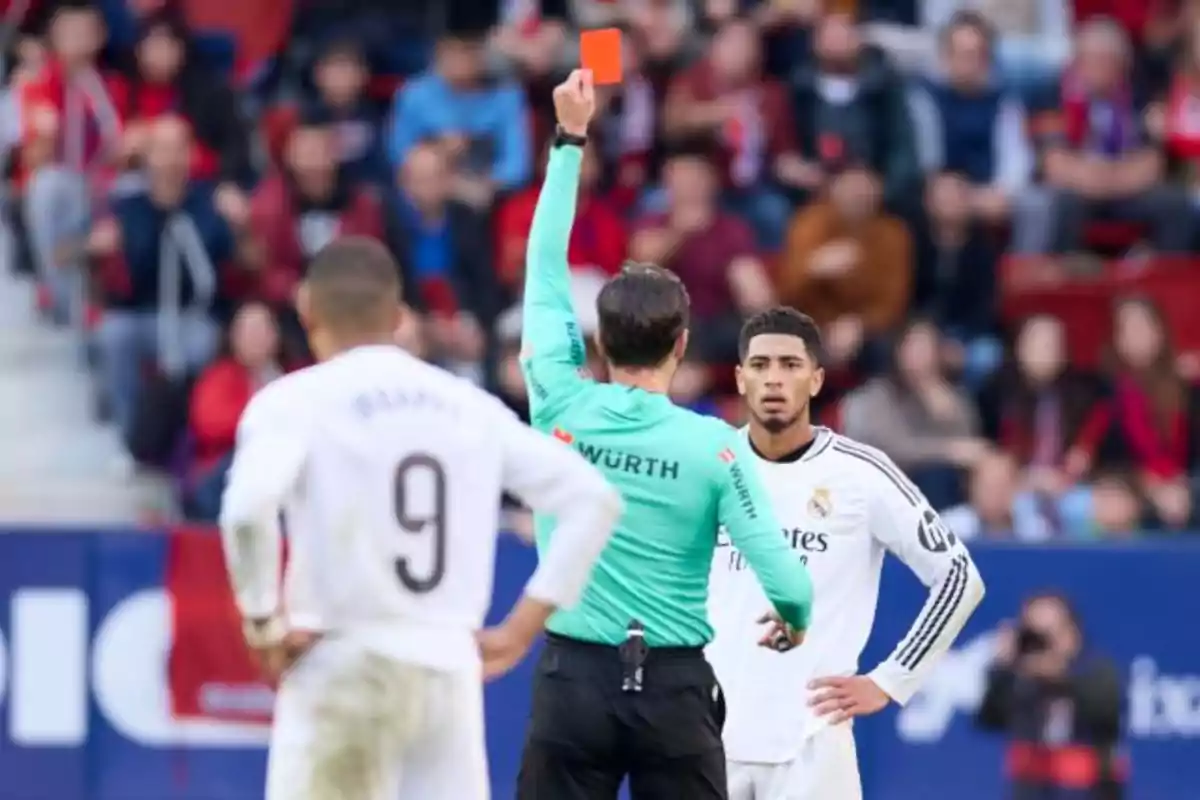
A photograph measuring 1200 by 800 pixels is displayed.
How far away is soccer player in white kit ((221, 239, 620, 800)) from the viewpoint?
20.3ft

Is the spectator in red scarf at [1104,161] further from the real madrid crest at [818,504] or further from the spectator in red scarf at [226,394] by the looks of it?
the real madrid crest at [818,504]

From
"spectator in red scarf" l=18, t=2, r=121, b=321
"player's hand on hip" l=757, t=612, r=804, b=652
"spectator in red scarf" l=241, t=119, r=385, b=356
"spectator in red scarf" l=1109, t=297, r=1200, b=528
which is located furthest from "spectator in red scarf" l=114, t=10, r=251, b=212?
"player's hand on hip" l=757, t=612, r=804, b=652

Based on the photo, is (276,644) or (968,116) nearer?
(276,644)

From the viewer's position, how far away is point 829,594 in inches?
317

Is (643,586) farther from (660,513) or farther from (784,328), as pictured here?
(784,328)

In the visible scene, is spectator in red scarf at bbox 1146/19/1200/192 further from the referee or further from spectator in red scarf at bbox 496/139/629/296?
the referee

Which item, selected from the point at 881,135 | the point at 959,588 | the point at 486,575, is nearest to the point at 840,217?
the point at 881,135

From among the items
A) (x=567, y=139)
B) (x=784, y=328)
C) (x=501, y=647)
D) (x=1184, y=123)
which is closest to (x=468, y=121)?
(x=1184, y=123)

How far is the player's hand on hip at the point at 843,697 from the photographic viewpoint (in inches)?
308

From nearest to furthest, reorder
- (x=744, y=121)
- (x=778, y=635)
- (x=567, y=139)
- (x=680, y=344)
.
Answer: (x=680, y=344) < (x=778, y=635) < (x=567, y=139) < (x=744, y=121)

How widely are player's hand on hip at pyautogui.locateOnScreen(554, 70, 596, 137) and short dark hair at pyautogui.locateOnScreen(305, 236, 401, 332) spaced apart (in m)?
1.39

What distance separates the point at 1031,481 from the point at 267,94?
5595 millimetres

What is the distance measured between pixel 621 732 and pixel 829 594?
102 centimetres

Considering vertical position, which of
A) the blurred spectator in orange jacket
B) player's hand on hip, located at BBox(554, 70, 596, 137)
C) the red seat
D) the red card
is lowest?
player's hand on hip, located at BBox(554, 70, 596, 137)
